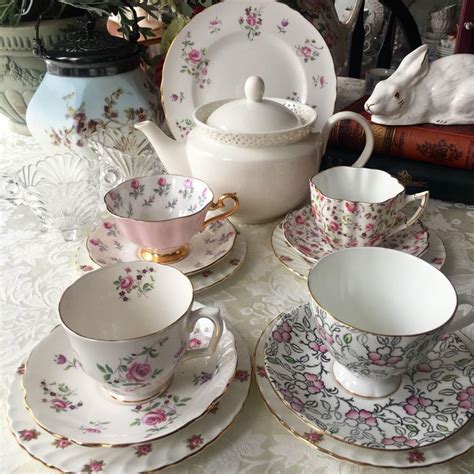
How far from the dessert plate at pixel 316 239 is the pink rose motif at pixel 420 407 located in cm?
20

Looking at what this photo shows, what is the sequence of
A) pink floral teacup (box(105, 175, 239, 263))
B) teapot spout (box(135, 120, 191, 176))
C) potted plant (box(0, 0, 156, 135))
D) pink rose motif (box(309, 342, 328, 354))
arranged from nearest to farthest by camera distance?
pink rose motif (box(309, 342, 328, 354))
pink floral teacup (box(105, 175, 239, 263))
teapot spout (box(135, 120, 191, 176))
potted plant (box(0, 0, 156, 135))

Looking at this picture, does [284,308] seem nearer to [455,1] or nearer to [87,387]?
[87,387]

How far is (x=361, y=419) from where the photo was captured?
38 centimetres

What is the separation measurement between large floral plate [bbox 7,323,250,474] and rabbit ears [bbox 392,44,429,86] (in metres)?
0.55

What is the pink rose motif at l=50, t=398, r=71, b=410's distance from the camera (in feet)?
1.24

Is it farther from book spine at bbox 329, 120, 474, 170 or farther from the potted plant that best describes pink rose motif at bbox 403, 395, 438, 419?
the potted plant

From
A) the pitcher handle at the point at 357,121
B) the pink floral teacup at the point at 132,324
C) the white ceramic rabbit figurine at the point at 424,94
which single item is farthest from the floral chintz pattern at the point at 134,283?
the white ceramic rabbit figurine at the point at 424,94

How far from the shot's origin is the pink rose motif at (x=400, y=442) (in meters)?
0.35

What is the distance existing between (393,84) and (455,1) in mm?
921

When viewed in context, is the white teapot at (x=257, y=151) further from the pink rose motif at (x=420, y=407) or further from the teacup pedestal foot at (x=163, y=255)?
the pink rose motif at (x=420, y=407)

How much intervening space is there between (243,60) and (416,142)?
0.92ft

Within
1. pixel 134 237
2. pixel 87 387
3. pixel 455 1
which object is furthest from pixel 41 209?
pixel 455 1

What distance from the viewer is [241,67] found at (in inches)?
30.2

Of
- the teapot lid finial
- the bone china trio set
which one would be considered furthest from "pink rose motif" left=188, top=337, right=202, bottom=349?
the teapot lid finial
